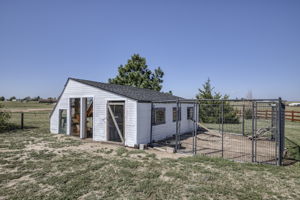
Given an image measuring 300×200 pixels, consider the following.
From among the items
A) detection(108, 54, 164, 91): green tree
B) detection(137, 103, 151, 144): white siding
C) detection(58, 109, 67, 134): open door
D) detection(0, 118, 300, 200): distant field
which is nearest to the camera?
detection(0, 118, 300, 200): distant field

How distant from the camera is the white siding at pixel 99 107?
27.2 ft

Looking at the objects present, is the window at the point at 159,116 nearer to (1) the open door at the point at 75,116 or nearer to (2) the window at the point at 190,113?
(2) the window at the point at 190,113

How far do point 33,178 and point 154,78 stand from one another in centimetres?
2407

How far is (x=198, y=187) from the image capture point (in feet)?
13.3

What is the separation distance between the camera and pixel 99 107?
9.45m

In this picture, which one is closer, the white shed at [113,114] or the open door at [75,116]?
the white shed at [113,114]

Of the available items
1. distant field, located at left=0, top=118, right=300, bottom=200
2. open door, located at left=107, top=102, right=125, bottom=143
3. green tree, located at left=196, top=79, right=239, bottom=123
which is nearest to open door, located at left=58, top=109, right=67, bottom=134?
open door, located at left=107, top=102, right=125, bottom=143

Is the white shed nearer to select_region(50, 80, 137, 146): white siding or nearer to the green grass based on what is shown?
select_region(50, 80, 137, 146): white siding

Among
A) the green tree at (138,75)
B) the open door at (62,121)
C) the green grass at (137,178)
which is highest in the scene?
the green tree at (138,75)

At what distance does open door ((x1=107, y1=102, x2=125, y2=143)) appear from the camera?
8789 mm

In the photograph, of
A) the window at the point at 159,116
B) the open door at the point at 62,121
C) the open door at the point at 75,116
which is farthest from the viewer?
the open door at the point at 62,121

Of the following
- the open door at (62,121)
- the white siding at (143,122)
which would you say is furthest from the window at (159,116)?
the open door at (62,121)

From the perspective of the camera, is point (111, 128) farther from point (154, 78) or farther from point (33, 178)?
point (154, 78)

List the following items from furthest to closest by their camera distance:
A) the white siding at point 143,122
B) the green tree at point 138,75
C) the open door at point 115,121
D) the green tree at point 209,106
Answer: the green tree at point 138,75 < the green tree at point 209,106 < the open door at point 115,121 < the white siding at point 143,122
